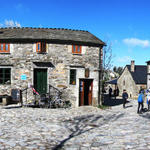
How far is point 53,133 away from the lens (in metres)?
7.71

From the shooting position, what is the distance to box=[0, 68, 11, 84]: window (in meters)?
15.7

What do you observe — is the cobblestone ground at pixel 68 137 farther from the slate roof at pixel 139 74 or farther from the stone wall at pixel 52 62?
the slate roof at pixel 139 74

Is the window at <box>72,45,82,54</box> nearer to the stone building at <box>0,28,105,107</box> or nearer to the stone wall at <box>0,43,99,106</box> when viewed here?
the stone building at <box>0,28,105,107</box>

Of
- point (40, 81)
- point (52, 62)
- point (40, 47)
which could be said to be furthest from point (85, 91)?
point (40, 47)

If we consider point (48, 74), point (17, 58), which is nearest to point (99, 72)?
point (48, 74)

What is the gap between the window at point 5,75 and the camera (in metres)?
15.7

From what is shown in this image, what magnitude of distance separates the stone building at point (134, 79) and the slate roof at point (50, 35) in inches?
780

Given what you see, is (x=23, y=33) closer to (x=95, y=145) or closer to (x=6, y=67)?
(x=6, y=67)

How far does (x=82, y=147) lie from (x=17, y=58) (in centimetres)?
1147

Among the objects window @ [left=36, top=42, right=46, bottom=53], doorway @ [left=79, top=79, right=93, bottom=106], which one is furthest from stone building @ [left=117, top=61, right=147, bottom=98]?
window @ [left=36, top=42, right=46, bottom=53]

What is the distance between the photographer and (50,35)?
53.9 ft

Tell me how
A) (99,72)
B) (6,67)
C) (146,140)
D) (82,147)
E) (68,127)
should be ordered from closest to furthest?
(82,147), (146,140), (68,127), (6,67), (99,72)

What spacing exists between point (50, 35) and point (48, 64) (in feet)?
8.41

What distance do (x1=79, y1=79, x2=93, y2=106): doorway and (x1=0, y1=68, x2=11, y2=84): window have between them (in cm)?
589
